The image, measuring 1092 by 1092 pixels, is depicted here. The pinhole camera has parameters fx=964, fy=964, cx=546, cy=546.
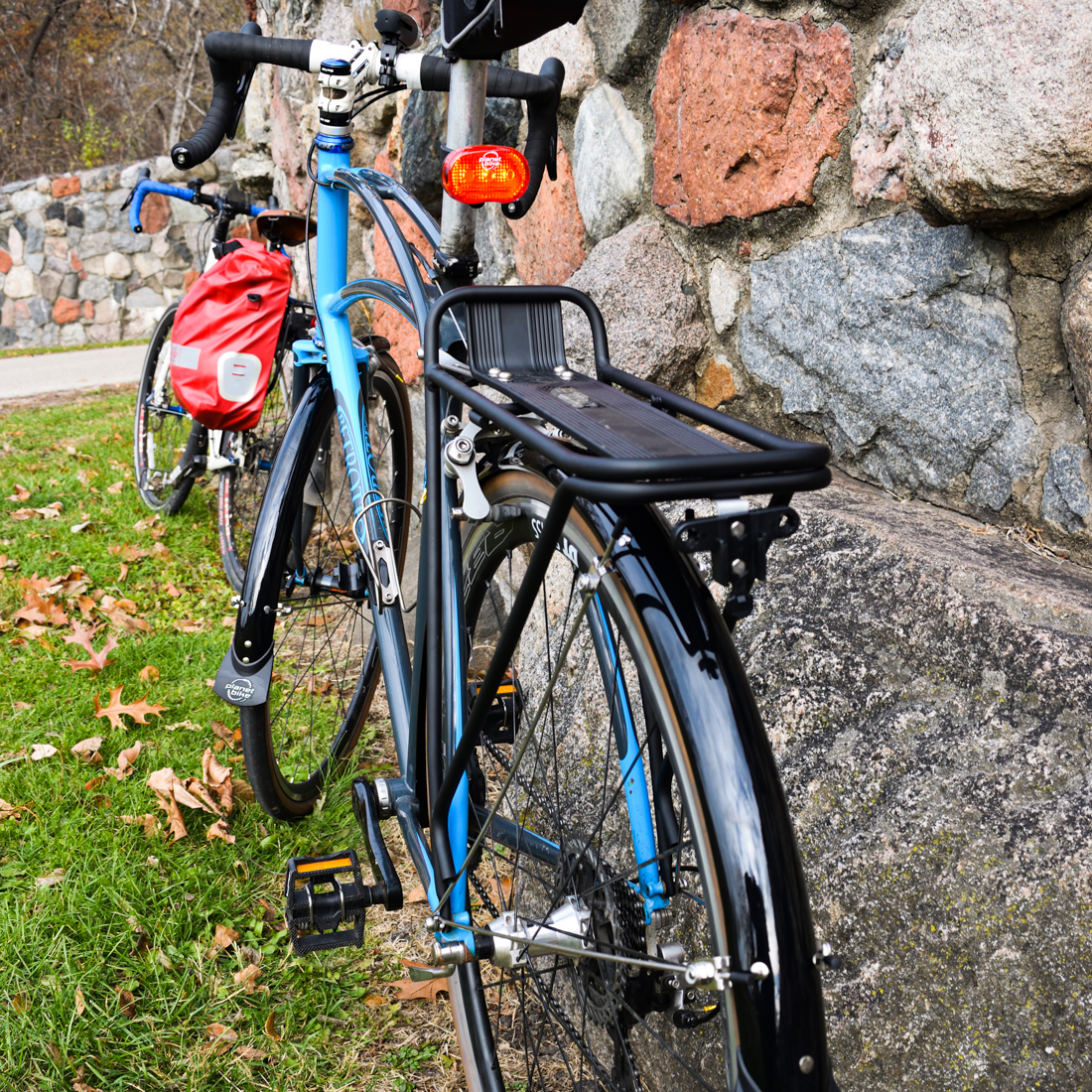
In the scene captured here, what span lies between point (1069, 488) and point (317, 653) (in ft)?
7.11

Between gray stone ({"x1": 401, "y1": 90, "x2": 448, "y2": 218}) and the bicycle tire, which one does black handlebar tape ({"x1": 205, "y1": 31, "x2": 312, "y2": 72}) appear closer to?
the bicycle tire

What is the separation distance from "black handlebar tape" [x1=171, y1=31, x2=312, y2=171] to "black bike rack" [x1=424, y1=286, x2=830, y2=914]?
2.31 ft

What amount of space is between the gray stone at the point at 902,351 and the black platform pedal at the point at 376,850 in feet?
3.16

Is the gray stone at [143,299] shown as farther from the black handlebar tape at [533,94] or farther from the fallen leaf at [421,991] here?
the fallen leaf at [421,991]

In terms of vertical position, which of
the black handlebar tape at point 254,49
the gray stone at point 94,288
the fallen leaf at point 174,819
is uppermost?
the gray stone at point 94,288

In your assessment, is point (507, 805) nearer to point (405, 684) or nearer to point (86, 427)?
point (405, 684)

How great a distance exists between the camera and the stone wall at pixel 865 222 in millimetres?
1258

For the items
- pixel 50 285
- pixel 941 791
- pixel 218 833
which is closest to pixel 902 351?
pixel 941 791

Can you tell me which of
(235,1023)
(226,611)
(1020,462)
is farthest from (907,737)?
(226,611)

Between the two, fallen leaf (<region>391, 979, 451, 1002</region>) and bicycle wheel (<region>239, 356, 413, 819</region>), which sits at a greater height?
bicycle wheel (<region>239, 356, 413, 819</region>)

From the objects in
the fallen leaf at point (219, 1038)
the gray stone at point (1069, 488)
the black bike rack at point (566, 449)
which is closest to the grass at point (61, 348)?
the fallen leaf at point (219, 1038)

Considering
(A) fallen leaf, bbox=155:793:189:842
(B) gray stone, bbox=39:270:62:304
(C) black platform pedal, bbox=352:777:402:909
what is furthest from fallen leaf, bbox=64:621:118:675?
(B) gray stone, bbox=39:270:62:304

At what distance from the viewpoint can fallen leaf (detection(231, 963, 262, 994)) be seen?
1709mm

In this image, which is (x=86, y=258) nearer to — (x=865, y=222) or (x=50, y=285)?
(x=50, y=285)
